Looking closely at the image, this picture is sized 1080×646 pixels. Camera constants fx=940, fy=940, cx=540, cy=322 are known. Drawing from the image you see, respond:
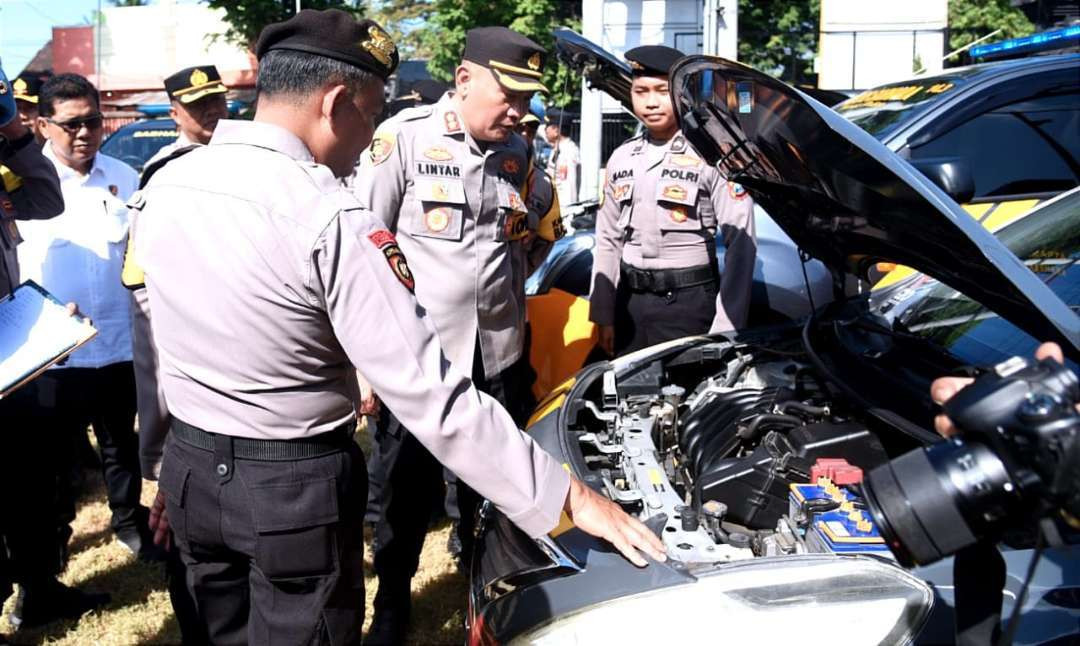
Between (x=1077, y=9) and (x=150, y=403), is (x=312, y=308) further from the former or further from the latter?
(x=1077, y=9)

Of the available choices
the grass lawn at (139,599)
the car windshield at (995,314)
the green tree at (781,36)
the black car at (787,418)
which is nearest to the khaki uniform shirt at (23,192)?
the grass lawn at (139,599)

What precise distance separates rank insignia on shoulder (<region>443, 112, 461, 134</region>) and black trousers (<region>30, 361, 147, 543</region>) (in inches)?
65.9

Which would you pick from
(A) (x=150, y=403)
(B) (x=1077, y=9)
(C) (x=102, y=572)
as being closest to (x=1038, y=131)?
(B) (x=1077, y=9)

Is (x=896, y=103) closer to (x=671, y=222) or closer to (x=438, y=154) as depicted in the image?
(x=671, y=222)

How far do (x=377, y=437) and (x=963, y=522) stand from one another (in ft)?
7.18

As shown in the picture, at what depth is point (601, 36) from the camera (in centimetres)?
1172

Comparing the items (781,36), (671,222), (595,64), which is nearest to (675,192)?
(671,222)

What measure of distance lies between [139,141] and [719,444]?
11.6 meters

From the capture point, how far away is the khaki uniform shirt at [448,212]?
305cm

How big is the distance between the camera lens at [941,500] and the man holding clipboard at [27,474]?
108 inches

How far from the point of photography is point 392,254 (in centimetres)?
169

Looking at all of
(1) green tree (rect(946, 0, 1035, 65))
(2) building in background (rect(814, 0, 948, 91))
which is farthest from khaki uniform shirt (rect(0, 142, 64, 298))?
(1) green tree (rect(946, 0, 1035, 65))

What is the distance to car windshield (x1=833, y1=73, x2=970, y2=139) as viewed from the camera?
408 cm

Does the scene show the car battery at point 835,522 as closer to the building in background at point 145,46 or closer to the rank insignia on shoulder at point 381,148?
the rank insignia on shoulder at point 381,148
